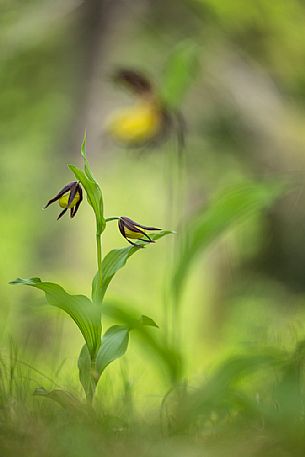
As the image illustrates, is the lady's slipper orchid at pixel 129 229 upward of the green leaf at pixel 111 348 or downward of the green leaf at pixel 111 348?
upward

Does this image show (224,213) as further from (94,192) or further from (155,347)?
(94,192)

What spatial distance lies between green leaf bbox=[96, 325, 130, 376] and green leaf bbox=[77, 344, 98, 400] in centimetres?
1

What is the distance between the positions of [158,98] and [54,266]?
1.39 m

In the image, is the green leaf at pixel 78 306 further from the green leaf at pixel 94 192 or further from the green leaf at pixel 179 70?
the green leaf at pixel 179 70

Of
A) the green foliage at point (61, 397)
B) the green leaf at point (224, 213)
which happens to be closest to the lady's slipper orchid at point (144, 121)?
the green leaf at point (224, 213)

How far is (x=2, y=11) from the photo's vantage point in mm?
2430

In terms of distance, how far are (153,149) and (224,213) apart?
4.91 feet

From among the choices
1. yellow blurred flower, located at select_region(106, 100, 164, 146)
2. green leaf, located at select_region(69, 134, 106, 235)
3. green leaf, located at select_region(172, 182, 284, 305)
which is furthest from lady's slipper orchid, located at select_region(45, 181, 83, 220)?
yellow blurred flower, located at select_region(106, 100, 164, 146)

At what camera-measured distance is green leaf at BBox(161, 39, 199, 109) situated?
4.30 feet

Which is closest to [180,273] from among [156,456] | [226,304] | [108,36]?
[156,456]

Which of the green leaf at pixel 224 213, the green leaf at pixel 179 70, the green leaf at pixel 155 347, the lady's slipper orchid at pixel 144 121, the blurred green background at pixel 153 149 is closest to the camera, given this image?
the green leaf at pixel 155 347

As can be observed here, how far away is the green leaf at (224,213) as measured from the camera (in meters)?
Result: 1.06

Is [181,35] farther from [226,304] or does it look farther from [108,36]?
[226,304]

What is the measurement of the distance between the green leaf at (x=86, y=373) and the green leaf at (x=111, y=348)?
0.01m
